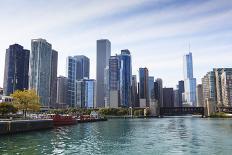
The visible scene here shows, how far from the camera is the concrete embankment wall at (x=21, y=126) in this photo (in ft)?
290

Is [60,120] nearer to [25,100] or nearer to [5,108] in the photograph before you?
[25,100]

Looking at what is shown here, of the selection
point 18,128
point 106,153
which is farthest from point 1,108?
point 106,153

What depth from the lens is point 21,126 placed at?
322ft

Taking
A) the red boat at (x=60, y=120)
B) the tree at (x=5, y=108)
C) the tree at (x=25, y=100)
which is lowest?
the red boat at (x=60, y=120)

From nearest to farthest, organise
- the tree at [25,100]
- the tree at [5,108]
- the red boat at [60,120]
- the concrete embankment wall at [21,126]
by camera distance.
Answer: the concrete embankment wall at [21,126] → the tree at [5,108] → the red boat at [60,120] → the tree at [25,100]

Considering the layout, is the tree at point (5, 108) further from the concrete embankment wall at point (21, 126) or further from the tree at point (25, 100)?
the concrete embankment wall at point (21, 126)

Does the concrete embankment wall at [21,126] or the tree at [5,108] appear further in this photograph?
the tree at [5,108]

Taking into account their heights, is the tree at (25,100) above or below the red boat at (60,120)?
above

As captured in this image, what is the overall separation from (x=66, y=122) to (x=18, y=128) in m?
66.8

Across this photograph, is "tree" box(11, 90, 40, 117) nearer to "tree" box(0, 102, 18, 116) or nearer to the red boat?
"tree" box(0, 102, 18, 116)

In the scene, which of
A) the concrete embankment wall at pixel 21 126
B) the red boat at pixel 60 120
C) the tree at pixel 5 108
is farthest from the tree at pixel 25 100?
the concrete embankment wall at pixel 21 126

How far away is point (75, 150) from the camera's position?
5766 centimetres

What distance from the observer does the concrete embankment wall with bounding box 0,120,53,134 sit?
88.4 metres

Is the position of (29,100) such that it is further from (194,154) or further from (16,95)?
(194,154)
